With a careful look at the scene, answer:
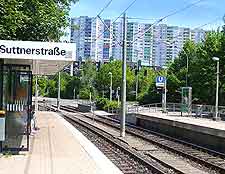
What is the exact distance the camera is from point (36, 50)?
15.4 m

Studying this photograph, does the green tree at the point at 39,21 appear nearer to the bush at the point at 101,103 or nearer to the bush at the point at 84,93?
the bush at the point at 101,103

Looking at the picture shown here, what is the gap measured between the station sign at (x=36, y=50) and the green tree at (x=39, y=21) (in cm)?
494

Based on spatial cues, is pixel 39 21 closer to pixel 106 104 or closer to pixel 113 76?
pixel 106 104

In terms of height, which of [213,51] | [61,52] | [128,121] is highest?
[213,51]

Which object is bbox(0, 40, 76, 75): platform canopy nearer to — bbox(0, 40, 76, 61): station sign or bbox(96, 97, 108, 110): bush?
bbox(0, 40, 76, 61): station sign

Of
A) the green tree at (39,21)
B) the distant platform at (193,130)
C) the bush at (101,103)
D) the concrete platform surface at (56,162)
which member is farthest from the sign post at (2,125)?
the bush at (101,103)

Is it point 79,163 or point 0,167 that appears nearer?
point 0,167

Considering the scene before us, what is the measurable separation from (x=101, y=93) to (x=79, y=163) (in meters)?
107

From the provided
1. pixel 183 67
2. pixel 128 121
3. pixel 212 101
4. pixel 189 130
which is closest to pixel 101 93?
pixel 183 67

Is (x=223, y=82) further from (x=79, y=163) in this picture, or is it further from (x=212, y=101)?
(x=79, y=163)

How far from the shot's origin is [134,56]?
78.1 metres

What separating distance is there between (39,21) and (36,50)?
32.3 ft

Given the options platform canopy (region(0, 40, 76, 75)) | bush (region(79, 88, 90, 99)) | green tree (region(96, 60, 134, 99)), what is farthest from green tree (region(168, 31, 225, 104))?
bush (region(79, 88, 90, 99))

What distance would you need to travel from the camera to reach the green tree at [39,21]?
2151 cm
